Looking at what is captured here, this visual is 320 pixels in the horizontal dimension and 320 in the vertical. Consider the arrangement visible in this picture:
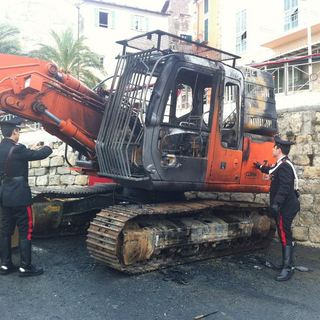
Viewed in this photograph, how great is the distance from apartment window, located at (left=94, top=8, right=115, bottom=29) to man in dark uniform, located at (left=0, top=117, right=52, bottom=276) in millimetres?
27573

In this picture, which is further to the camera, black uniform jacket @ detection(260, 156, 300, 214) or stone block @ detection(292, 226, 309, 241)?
stone block @ detection(292, 226, 309, 241)

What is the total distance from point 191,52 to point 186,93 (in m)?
1.07

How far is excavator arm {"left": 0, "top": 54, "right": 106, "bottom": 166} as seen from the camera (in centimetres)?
469

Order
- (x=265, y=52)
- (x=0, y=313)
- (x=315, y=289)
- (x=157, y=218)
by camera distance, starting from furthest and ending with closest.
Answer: (x=265, y=52)
(x=157, y=218)
(x=315, y=289)
(x=0, y=313)

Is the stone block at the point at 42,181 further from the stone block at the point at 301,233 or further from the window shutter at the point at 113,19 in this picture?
the window shutter at the point at 113,19

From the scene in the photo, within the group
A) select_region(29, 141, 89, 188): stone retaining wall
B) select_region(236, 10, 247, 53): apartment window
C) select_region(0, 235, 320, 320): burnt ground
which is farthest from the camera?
select_region(236, 10, 247, 53): apartment window

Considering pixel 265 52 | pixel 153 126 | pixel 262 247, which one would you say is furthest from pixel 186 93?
pixel 265 52

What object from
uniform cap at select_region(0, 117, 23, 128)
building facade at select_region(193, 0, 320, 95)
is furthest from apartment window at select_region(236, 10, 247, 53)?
uniform cap at select_region(0, 117, 23, 128)

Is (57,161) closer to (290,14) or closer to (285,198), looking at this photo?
(285,198)

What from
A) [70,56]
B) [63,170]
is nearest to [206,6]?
[70,56]

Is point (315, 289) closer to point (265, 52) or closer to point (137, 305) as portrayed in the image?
point (137, 305)

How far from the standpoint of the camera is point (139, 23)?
105 feet

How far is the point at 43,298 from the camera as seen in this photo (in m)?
4.05

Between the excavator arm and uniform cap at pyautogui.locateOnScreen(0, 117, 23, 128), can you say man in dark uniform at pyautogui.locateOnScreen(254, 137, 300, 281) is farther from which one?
uniform cap at pyautogui.locateOnScreen(0, 117, 23, 128)
